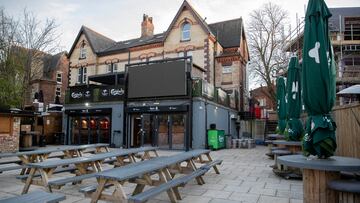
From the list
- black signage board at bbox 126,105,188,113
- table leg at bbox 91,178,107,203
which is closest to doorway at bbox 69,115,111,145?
black signage board at bbox 126,105,188,113

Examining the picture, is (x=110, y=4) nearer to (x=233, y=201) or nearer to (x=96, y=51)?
(x=233, y=201)

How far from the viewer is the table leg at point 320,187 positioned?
11.8 ft

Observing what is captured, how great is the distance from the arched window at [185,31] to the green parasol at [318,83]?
18709 millimetres

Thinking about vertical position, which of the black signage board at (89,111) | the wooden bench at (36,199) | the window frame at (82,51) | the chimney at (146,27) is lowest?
the wooden bench at (36,199)

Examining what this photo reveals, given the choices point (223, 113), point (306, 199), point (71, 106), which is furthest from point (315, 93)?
point (71, 106)

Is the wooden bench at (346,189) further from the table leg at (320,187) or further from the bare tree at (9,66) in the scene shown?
the bare tree at (9,66)

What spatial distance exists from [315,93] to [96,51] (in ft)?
82.5

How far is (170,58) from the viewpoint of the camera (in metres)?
17.3

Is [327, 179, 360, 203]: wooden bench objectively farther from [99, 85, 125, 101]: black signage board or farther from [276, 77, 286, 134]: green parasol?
[99, 85, 125, 101]: black signage board

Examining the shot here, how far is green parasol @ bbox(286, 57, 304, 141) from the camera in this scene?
288 inches

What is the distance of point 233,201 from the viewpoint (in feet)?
16.6

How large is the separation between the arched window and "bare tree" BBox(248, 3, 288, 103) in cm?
737

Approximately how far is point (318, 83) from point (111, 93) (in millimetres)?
16519

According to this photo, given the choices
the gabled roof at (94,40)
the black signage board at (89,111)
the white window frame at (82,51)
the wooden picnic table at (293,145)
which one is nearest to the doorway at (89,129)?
the black signage board at (89,111)
